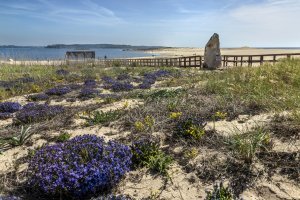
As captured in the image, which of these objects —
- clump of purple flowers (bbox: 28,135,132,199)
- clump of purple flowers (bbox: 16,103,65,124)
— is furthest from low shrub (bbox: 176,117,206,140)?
clump of purple flowers (bbox: 16,103,65,124)

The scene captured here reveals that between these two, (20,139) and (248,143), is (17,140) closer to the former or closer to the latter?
(20,139)

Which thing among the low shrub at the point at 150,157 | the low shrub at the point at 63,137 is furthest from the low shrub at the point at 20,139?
the low shrub at the point at 150,157

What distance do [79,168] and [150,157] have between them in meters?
1.05

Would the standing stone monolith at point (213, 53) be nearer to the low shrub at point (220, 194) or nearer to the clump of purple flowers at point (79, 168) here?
the clump of purple flowers at point (79, 168)

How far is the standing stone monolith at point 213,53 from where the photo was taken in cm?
2377

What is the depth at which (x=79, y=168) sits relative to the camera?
405 cm

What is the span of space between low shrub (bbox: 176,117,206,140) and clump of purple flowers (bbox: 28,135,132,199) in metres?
1.06

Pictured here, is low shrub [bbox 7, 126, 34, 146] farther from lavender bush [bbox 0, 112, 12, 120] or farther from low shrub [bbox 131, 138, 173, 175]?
lavender bush [bbox 0, 112, 12, 120]

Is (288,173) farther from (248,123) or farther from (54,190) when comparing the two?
(54,190)

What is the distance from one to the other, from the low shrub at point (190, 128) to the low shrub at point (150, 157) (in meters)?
0.58

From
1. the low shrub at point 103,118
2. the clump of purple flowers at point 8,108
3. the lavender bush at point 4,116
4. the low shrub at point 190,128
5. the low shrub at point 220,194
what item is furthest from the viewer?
the clump of purple flowers at point 8,108

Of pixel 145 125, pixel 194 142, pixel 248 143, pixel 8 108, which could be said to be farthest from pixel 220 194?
pixel 8 108

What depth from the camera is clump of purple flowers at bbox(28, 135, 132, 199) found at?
3883 millimetres

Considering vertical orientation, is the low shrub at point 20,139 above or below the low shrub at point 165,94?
below
